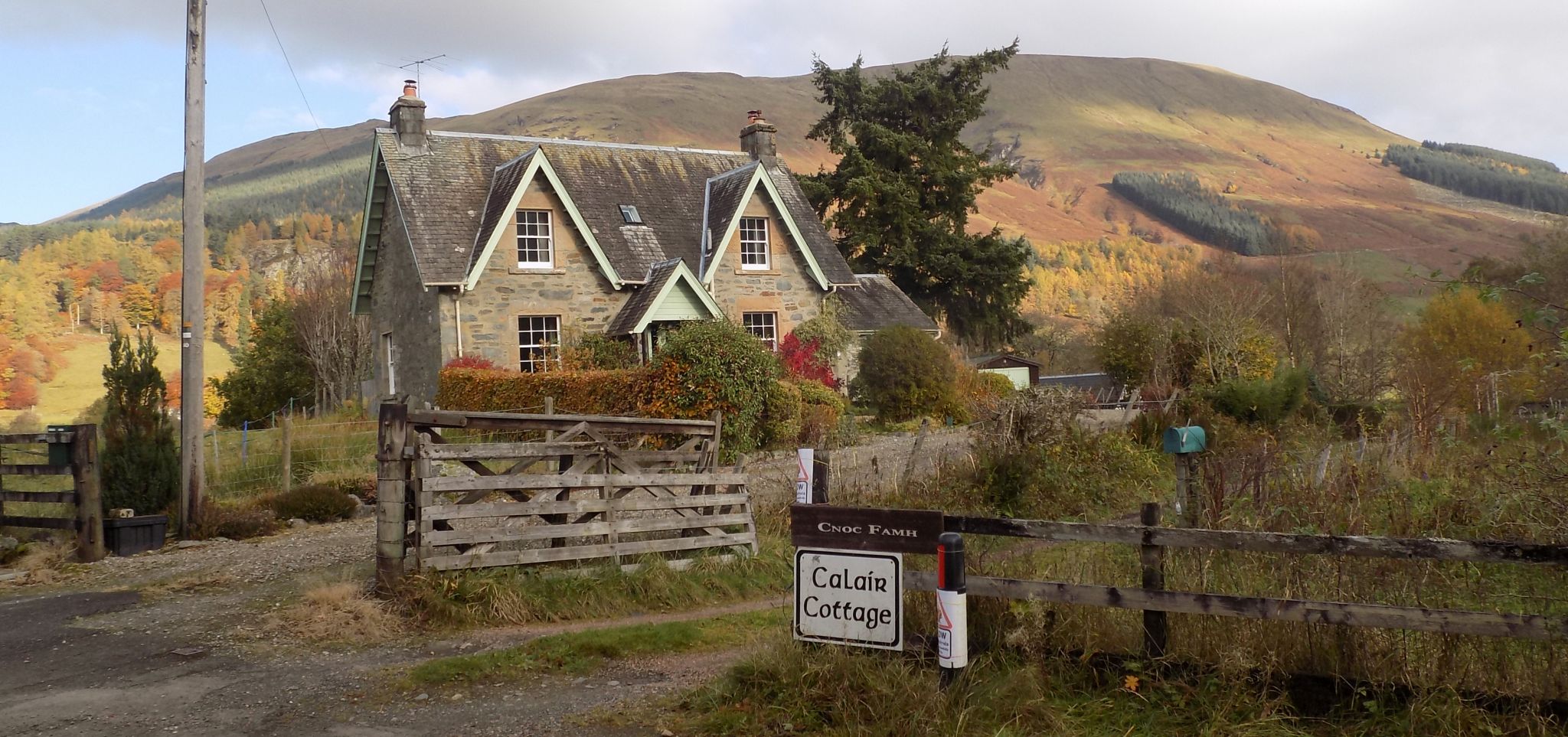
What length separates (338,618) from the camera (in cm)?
869

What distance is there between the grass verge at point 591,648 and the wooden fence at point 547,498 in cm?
138

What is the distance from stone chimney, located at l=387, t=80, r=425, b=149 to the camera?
2698cm

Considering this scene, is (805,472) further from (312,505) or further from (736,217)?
(736,217)

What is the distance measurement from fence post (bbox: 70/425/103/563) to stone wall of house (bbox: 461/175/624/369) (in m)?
12.8

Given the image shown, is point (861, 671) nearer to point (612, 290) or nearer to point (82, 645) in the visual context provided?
point (82, 645)

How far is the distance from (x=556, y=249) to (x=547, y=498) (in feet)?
56.2

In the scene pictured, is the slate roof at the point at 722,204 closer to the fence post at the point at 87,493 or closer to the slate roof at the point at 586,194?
the slate roof at the point at 586,194

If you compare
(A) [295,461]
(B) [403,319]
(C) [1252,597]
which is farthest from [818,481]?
(B) [403,319]

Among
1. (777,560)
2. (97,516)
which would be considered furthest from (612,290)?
(777,560)

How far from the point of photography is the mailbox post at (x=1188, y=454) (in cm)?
912

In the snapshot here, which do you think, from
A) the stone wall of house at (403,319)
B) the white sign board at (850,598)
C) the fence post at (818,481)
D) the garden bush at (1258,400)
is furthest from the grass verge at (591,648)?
the stone wall of house at (403,319)

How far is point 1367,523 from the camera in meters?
8.13

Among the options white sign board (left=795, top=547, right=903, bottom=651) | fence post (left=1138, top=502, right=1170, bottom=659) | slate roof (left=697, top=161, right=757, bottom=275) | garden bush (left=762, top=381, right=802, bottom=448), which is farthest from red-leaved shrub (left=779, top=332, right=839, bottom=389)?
fence post (left=1138, top=502, right=1170, bottom=659)

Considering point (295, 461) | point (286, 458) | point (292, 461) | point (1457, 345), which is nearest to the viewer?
point (286, 458)
